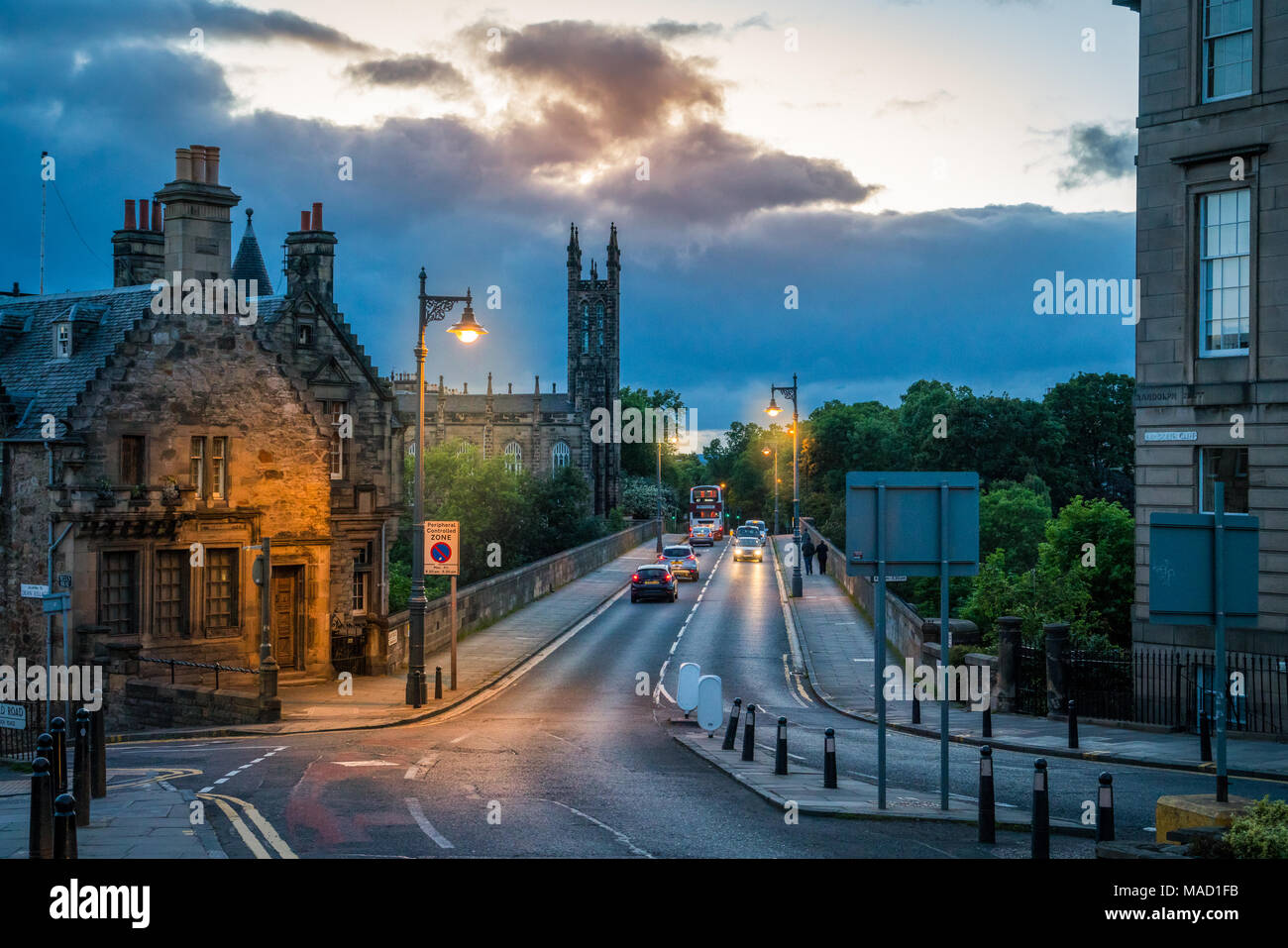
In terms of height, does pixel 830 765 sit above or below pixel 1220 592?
below

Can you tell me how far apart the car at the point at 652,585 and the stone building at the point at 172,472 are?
18.1 meters

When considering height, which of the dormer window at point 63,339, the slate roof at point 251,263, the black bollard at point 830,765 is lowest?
the black bollard at point 830,765

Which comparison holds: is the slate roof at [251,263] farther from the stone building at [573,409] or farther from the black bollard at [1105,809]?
the stone building at [573,409]

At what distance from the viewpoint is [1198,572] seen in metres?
11.5

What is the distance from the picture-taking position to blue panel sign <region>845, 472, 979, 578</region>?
44.9 feet

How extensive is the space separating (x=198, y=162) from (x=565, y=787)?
2102 centimetres

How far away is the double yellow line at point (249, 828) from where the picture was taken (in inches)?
463

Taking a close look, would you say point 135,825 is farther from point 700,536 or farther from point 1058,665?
point 700,536

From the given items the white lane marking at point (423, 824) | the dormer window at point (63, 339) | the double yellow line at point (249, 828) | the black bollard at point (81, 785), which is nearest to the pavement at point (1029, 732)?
the white lane marking at point (423, 824)

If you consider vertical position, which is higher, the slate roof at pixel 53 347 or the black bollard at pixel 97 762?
the slate roof at pixel 53 347

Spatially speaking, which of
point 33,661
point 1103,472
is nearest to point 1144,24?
point 33,661

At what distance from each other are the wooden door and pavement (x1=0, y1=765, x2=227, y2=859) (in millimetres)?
14978

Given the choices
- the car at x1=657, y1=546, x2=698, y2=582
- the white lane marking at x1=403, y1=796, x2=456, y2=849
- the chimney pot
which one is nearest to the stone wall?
the car at x1=657, y1=546, x2=698, y2=582

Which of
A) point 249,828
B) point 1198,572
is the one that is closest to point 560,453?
point 249,828
